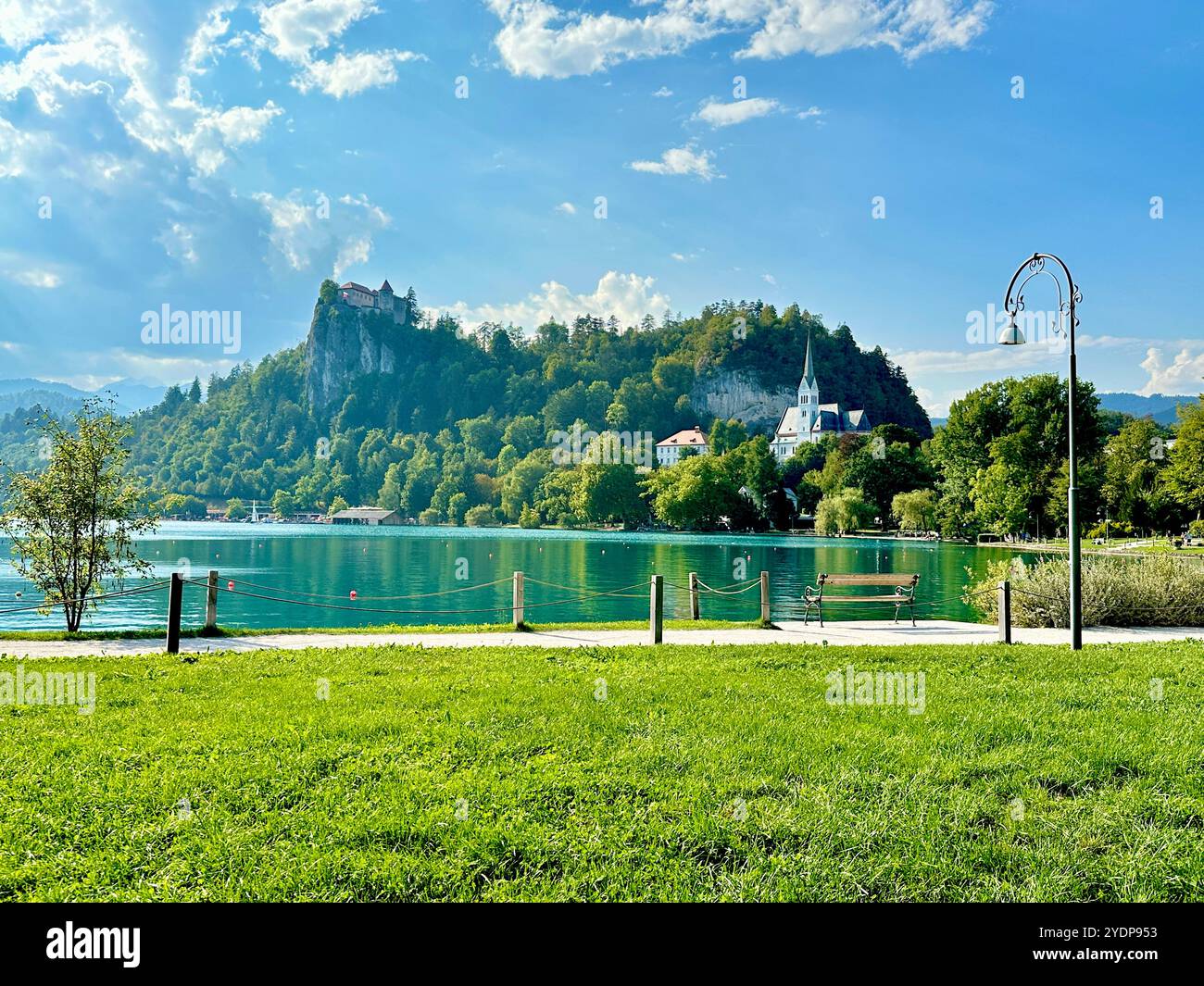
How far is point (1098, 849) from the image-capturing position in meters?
4.61

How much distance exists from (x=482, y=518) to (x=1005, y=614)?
12975cm

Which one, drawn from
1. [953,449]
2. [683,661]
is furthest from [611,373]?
[683,661]

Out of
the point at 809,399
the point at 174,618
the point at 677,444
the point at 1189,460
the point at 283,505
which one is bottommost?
the point at 174,618

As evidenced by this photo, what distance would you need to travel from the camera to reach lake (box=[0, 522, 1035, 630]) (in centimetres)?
2833

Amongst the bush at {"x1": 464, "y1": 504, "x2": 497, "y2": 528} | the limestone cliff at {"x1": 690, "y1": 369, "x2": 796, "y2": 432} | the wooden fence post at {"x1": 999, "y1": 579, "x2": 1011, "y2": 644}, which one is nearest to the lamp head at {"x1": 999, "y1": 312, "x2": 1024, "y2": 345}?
the wooden fence post at {"x1": 999, "y1": 579, "x2": 1011, "y2": 644}

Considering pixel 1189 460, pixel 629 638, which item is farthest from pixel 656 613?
pixel 1189 460

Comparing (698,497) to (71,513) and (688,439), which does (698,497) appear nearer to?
(688,439)

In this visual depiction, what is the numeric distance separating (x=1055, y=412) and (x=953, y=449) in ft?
38.8

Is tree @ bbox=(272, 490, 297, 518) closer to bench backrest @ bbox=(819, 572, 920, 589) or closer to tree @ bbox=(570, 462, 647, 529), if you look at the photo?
tree @ bbox=(570, 462, 647, 529)

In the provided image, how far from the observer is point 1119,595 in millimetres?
16297

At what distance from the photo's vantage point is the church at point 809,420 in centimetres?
16488

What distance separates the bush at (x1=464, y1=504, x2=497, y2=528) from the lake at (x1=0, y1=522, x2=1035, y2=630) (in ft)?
153

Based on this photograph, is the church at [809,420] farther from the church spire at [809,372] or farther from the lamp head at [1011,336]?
the lamp head at [1011,336]
